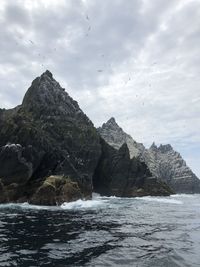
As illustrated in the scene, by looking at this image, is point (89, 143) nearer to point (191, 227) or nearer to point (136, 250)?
point (191, 227)

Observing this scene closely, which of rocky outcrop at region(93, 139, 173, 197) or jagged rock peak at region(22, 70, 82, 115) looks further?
rocky outcrop at region(93, 139, 173, 197)

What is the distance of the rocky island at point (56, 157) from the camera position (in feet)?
232

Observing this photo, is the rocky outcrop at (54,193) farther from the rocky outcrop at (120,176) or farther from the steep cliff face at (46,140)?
the rocky outcrop at (120,176)

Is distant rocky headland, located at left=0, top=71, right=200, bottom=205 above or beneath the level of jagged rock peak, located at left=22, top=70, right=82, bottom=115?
beneath

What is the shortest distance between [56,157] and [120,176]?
38.5m

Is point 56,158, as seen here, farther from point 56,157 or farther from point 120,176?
point 120,176

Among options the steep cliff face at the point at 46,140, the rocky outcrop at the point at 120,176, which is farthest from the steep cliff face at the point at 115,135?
the steep cliff face at the point at 46,140

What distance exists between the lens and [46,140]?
8425 centimetres

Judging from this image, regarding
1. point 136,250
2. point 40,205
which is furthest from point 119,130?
point 136,250

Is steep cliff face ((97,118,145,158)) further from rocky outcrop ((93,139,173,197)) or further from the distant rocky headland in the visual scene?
rocky outcrop ((93,139,173,197))

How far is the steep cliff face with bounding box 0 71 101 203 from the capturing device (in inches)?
2844

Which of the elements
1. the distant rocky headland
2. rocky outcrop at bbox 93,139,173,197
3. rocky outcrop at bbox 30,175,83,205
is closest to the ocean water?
rocky outcrop at bbox 30,175,83,205

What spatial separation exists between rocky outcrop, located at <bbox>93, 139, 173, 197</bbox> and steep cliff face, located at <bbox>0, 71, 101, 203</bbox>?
1084cm

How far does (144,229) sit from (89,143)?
235 ft
